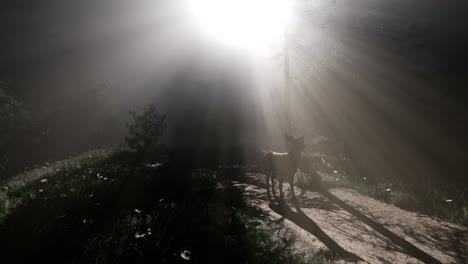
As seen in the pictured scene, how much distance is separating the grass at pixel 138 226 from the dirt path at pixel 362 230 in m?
0.80

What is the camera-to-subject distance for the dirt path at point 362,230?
6559 mm

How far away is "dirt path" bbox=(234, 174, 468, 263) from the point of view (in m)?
6.56

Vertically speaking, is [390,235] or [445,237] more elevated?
[390,235]

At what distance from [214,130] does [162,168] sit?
66.2ft

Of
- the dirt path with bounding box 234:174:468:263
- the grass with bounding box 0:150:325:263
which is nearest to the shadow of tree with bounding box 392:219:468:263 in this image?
the dirt path with bounding box 234:174:468:263

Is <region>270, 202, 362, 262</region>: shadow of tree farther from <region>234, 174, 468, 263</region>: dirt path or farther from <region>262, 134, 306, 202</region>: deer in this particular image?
<region>262, 134, 306, 202</region>: deer

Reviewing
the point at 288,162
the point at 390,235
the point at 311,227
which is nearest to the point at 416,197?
the point at 390,235

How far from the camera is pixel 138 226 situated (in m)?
7.27

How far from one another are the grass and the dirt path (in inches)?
31.6

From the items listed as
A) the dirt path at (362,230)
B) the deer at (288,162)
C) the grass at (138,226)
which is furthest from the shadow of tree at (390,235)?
the grass at (138,226)

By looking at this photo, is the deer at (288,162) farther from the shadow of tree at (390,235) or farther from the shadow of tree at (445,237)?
the shadow of tree at (445,237)

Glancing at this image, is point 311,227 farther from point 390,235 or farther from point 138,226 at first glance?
point 138,226

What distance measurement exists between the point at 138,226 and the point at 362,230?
6.05m

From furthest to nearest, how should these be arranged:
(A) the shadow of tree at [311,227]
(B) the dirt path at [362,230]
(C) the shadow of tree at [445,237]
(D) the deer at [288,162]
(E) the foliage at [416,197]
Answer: (E) the foliage at [416,197] → (D) the deer at [288,162] → (C) the shadow of tree at [445,237] → (B) the dirt path at [362,230] → (A) the shadow of tree at [311,227]
